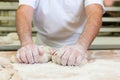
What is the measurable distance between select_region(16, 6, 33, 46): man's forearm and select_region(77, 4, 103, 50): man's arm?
28 centimetres

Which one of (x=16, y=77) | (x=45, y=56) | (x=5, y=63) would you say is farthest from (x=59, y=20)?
(x=16, y=77)

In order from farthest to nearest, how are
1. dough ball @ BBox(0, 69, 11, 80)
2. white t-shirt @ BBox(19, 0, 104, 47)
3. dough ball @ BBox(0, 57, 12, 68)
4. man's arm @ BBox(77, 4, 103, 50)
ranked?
1. white t-shirt @ BBox(19, 0, 104, 47)
2. man's arm @ BBox(77, 4, 103, 50)
3. dough ball @ BBox(0, 57, 12, 68)
4. dough ball @ BBox(0, 69, 11, 80)

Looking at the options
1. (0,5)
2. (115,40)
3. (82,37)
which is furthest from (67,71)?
(0,5)

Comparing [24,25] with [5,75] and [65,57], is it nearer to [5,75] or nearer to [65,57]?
[65,57]

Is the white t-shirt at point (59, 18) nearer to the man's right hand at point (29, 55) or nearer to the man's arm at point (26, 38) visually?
the man's arm at point (26, 38)

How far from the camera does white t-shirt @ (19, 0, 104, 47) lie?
5.37 ft

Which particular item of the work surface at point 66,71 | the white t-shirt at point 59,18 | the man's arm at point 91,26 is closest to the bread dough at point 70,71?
the work surface at point 66,71

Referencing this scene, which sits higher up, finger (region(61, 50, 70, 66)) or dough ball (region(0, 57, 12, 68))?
finger (region(61, 50, 70, 66))

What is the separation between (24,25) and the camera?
1.53 m

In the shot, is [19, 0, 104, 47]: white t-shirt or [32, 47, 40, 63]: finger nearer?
[32, 47, 40, 63]: finger

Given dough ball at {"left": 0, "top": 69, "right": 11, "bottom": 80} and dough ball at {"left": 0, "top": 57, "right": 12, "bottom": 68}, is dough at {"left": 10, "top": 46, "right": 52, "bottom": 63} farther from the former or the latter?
dough ball at {"left": 0, "top": 69, "right": 11, "bottom": 80}

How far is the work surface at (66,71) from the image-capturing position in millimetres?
1111

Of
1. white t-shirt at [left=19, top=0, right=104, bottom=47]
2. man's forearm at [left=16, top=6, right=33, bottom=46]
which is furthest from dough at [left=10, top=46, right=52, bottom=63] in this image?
white t-shirt at [left=19, top=0, right=104, bottom=47]

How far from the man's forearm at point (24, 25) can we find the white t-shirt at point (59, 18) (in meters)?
0.06
